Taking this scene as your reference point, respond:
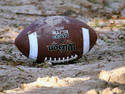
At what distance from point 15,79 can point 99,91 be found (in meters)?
1.05

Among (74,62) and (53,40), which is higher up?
(53,40)

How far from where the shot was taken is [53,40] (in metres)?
4.05

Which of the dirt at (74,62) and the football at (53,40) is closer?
the dirt at (74,62)

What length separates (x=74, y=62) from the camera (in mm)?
4383

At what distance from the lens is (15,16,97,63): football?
405cm

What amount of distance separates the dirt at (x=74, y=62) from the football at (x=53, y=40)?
162 millimetres

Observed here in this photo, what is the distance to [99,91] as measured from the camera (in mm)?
2467

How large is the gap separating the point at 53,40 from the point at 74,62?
1.75 ft

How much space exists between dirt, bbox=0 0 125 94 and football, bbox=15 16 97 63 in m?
0.16

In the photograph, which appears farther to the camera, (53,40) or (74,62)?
(74,62)

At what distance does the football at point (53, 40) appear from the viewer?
4055 millimetres

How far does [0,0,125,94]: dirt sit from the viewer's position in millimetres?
2671

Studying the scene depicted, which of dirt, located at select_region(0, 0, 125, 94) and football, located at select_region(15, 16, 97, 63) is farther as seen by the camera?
football, located at select_region(15, 16, 97, 63)

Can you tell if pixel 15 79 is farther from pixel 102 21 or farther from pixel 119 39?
pixel 102 21
